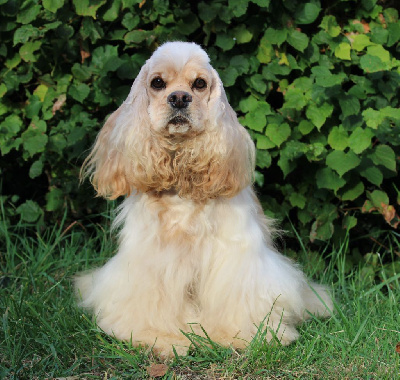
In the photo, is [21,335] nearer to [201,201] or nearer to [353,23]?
[201,201]

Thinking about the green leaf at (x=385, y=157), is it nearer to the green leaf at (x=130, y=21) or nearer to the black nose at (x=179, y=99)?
the black nose at (x=179, y=99)

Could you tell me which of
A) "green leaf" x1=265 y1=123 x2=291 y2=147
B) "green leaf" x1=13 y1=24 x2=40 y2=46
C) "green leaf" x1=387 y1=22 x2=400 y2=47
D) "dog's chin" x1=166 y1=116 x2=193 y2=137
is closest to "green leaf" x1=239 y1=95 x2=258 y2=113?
"green leaf" x1=265 y1=123 x2=291 y2=147

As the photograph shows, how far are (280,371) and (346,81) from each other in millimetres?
2065

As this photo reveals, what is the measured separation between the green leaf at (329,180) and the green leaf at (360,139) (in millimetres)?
222

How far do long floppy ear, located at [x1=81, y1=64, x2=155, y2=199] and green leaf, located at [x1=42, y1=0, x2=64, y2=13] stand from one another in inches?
43.2

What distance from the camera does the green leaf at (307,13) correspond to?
4.14 metres

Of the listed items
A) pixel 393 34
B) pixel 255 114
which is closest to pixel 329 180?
pixel 255 114

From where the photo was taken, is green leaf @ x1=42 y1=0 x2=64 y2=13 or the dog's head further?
green leaf @ x1=42 y1=0 x2=64 y2=13

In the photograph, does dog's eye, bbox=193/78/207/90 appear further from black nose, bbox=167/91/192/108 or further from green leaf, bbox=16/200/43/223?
green leaf, bbox=16/200/43/223

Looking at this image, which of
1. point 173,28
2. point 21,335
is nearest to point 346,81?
point 173,28

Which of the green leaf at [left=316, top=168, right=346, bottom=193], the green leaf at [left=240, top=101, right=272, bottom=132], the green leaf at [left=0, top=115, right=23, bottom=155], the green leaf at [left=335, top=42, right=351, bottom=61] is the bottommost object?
the green leaf at [left=0, top=115, right=23, bottom=155]

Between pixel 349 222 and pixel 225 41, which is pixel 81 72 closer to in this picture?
pixel 225 41

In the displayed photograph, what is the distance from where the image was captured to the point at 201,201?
3.32 metres

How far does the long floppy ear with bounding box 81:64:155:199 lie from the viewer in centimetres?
323
